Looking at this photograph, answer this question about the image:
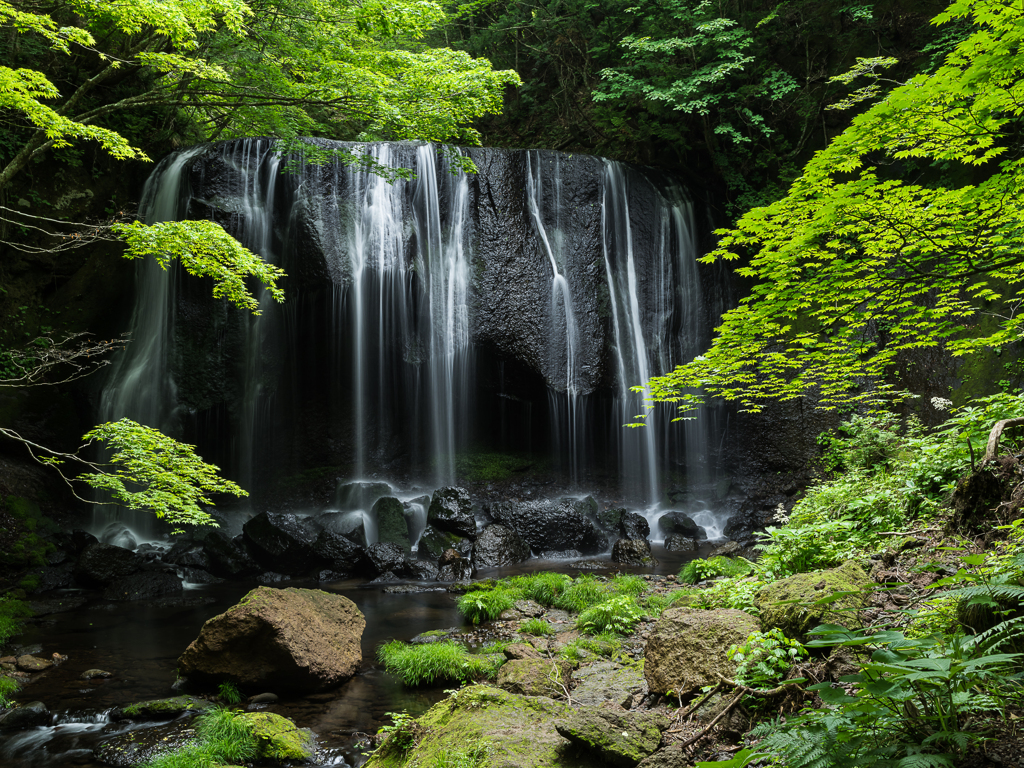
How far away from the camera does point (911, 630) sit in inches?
108

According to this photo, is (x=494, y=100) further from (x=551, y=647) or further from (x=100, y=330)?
(x=100, y=330)

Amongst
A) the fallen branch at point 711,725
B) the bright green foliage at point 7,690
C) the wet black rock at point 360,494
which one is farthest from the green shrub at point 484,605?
the wet black rock at point 360,494

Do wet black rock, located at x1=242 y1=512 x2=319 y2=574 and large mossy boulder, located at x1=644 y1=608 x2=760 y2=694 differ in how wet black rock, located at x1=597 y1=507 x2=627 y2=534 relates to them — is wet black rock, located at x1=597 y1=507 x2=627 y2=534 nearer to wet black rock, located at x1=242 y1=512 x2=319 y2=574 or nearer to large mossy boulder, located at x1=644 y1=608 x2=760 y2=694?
wet black rock, located at x1=242 y1=512 x2=319 y2=574

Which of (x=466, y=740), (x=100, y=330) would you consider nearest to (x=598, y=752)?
(x=466, y=740)

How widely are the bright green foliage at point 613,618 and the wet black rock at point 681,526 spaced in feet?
23.0

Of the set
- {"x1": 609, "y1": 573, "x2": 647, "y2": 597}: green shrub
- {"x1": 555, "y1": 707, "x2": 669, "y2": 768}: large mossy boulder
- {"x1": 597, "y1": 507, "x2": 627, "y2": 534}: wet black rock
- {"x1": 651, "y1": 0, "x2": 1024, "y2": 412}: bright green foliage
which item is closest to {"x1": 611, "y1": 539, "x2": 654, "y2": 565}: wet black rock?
{"x1": 597, "y1": 507, "x2": 627, "y2": 534}: wet black rock

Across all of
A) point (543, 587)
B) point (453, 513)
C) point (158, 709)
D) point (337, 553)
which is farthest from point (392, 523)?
point (158, 709)

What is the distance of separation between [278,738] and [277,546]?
7.26 meters

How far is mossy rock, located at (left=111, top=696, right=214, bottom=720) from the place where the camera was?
5.20m

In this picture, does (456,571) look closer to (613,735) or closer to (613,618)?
(613,618)

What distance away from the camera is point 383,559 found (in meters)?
11.1

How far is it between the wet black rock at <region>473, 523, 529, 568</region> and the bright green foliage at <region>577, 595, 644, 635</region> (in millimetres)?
5098

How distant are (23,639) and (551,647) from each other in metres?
6.39

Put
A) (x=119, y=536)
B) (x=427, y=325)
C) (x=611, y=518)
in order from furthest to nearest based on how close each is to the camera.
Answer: (x=427, y=325)
(x=611, y=518)
(x=119, y=536)
